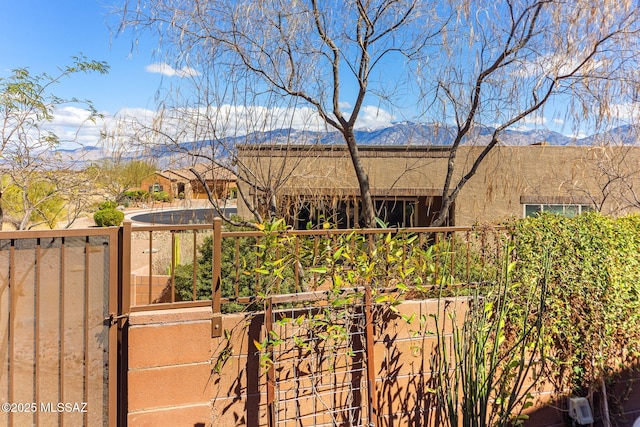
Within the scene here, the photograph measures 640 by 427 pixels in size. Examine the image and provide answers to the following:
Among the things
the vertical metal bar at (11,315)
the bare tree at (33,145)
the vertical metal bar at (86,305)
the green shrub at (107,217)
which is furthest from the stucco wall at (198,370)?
the green shrub at (107,217)

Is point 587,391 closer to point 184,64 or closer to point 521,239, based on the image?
point 521,239

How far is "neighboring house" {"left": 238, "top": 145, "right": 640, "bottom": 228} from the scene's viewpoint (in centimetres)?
527

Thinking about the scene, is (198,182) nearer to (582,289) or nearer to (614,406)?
(582,289)

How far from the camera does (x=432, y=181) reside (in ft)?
31.6

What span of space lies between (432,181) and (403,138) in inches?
155

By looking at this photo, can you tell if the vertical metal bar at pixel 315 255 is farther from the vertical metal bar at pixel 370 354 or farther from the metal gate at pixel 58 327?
the metal gate at pixel 58 327

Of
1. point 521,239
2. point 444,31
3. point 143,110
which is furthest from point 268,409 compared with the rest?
point 444,31

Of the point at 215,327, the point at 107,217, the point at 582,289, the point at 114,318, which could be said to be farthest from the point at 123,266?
the point at 107,217

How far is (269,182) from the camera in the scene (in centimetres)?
504

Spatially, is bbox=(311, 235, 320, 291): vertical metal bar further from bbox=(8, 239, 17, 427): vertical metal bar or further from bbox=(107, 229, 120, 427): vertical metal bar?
bbox=(8, 239, 17, 427): vertical metal bar

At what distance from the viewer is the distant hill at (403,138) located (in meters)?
5.02

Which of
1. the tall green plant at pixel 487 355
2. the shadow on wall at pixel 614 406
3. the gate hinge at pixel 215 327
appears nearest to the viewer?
the gate hinge at pixel 215 327

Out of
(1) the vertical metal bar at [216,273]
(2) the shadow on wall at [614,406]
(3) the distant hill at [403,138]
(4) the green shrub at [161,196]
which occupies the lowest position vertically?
(2) the shadow on wall at [614,406]

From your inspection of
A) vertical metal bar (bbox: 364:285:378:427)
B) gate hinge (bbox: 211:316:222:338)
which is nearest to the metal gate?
gate hinge (bbox: 211:316:222:338)
